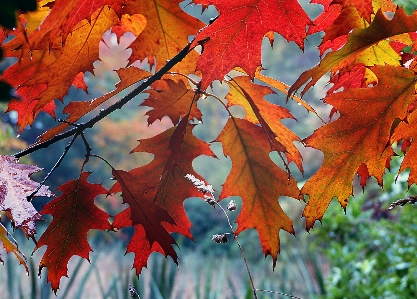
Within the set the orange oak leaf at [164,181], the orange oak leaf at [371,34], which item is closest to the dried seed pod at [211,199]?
the orange oak leaf at [164,181]

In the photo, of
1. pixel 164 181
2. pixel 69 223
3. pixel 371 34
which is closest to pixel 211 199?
pixel 164 181

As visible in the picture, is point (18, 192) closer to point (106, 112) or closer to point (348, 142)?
point (106, 112)

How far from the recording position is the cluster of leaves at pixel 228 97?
15.2 inches

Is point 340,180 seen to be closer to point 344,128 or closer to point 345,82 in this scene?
point 344,128

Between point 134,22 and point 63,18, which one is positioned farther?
point 134,22

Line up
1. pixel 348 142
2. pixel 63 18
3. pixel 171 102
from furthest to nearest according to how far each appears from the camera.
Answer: pixel 171 102
pixel 348 142
pixel 63 18

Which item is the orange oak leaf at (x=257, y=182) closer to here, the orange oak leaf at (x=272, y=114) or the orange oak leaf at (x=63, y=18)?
the orange oak leaf at (x=272, y=114)

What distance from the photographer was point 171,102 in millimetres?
542

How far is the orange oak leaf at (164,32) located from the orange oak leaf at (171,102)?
27mm

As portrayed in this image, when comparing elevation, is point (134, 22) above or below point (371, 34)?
above

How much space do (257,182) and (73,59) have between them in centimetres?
27

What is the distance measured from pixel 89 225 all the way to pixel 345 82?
1.30ft

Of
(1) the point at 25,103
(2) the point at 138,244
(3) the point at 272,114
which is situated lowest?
(2) the point at 138,244

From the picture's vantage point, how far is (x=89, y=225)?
53 centimetres
